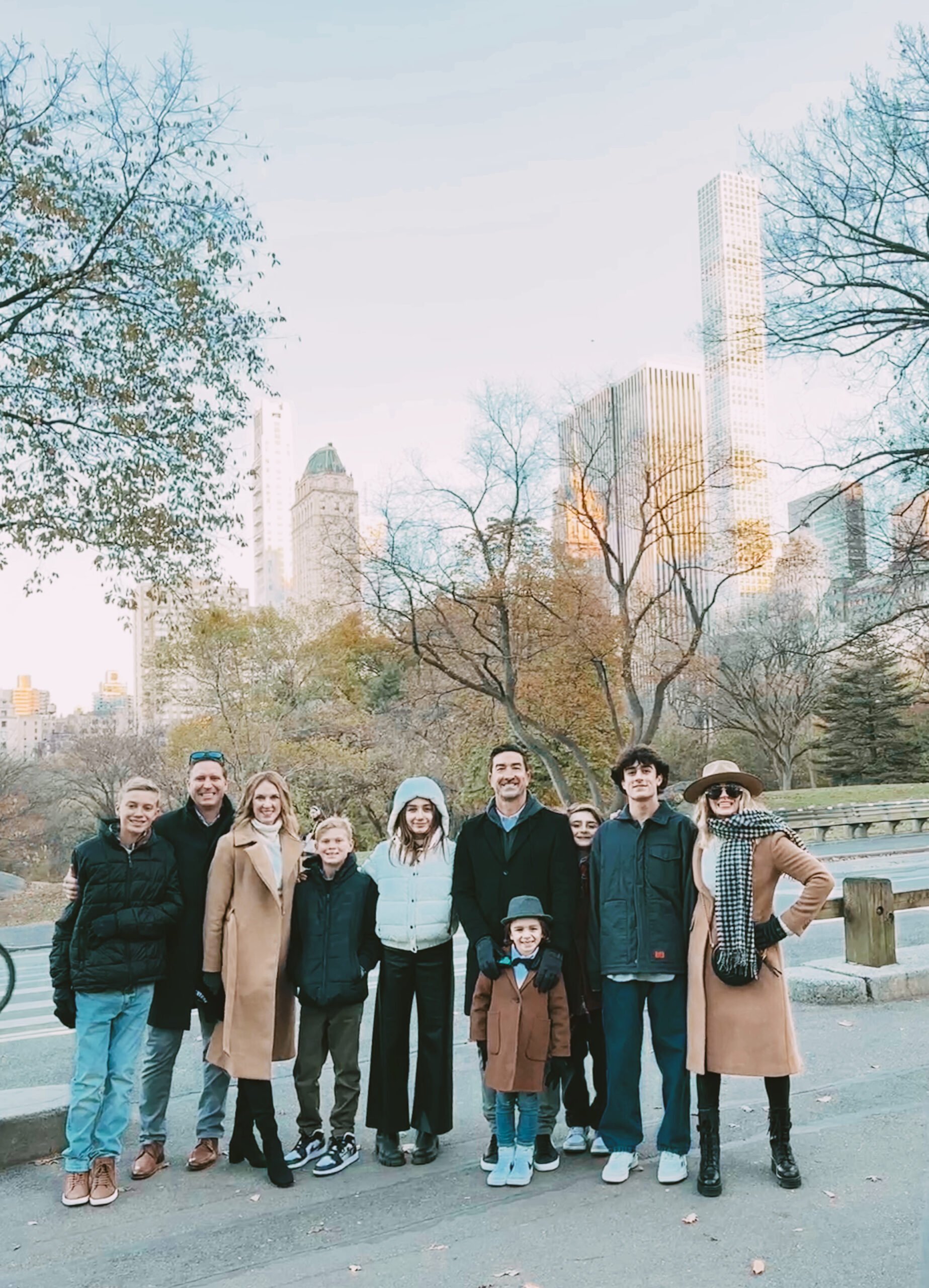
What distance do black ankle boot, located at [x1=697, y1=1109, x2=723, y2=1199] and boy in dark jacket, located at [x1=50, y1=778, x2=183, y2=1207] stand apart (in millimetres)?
2472

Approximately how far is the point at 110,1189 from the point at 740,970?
282 cm

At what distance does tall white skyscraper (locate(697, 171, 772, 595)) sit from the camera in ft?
47.9

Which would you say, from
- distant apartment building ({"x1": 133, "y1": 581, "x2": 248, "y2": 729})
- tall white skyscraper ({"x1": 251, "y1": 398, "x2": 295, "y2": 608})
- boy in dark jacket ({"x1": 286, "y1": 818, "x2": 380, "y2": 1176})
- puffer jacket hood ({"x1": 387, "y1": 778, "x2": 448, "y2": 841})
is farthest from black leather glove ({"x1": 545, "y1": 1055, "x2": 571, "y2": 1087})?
tall white skyscraper ({"x1": 251, "y1": 398, "x2": 295, "y2": 608})

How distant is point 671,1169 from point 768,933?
107cm

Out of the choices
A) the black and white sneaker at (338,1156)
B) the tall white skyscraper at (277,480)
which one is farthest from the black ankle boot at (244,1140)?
the tall white skyscraper at (277,480)

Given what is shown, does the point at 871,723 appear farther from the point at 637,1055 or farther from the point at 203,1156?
the point at 203,1156

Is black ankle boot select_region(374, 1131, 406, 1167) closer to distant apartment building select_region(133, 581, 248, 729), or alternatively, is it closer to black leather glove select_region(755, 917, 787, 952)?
black leather glove select_region(755, 917, 787, 952)

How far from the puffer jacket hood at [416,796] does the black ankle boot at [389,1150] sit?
53.6 inches

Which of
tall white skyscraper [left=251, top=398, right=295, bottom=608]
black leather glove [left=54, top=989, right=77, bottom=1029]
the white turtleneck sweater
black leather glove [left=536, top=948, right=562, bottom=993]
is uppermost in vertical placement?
tall white skyscraper [left=251, top=398, right=295, bottom=608]

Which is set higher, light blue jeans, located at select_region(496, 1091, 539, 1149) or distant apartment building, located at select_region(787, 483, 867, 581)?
distant apartment building, located at select_region(787, 483, 867, 581)

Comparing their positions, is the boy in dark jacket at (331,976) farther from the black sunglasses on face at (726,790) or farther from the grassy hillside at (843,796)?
the grassy hillside at (843,796)

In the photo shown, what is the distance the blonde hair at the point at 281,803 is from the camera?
4.92 m

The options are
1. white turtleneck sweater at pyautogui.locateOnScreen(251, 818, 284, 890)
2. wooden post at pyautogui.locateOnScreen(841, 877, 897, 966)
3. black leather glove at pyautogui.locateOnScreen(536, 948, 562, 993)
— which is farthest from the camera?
wooden post at pyautogui.locateOnScreen(841, 877, 897, 966)

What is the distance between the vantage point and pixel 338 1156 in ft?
15.3
